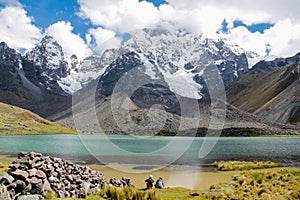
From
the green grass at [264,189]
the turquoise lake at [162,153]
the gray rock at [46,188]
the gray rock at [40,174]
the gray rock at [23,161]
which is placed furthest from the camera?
the turquoise lake at [162,153]

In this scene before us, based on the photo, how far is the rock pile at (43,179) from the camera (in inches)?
715

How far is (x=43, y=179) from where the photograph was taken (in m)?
20.2

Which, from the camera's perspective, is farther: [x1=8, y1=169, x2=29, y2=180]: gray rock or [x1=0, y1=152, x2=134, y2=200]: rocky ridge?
[x1=8, y1=169, x2=29, y2=180]: gray rock

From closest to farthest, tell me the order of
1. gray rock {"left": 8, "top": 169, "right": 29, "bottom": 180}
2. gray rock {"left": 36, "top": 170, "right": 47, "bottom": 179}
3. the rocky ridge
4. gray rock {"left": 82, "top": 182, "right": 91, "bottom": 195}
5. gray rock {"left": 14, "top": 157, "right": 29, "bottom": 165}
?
the rocky ridge → gray rock {"left": 8, "top": 169, "right": 29, "bottom": 180} → gray rock {"left": 36, "top": 170, "right": 47, "bottom": 179} → gray rock {"left": 14, "top": 157, "right": 29, "bottom": 165} → gray rock {"left": 82, "top": 182, "right": 91, "bottom": 195}

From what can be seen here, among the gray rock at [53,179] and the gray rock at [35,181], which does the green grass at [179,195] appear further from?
the gray rock at [35,181]

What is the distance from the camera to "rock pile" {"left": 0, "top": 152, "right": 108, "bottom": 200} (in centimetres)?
1817

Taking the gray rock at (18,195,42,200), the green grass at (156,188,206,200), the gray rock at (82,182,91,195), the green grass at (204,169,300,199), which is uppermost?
the gray rock at (18,195,42,200)

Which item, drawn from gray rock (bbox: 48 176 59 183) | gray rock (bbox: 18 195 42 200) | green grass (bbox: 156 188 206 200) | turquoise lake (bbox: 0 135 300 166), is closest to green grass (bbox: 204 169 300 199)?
green grass (bbox: 156 188 206 200)

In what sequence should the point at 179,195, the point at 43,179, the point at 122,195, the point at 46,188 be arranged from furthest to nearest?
the point at 179,195, the point at 122,195, the point at 43,179, the point at 46,188

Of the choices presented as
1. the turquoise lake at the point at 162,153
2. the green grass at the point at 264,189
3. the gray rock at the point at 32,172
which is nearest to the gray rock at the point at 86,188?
the gray rock at the point at 32,172

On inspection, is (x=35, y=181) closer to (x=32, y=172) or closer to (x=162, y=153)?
(x=32, y=172)

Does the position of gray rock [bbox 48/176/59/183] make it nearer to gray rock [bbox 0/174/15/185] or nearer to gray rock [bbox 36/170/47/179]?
gray rock [bbox 36/170/47/179]

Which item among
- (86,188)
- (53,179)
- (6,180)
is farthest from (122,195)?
(6,180)

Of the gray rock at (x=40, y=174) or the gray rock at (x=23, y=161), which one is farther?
the gray rock at (x=23, y=161)
